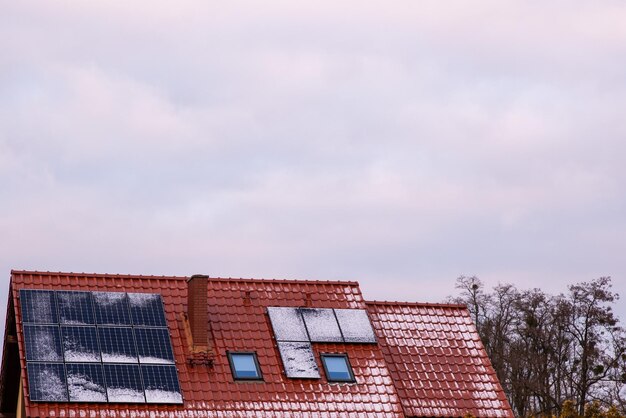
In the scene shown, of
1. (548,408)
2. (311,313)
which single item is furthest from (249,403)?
(548,408)

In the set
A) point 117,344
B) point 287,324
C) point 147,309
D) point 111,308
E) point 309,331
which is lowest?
point 309,331

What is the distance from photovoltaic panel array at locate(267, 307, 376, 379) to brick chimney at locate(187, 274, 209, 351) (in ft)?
6.61

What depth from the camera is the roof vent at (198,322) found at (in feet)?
114

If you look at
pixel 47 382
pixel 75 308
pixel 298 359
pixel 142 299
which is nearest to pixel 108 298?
pixel 142 299

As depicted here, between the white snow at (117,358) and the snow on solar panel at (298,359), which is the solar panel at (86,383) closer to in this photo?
the white snow at (117,358)

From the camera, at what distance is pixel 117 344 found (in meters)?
34.0

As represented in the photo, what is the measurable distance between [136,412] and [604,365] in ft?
125

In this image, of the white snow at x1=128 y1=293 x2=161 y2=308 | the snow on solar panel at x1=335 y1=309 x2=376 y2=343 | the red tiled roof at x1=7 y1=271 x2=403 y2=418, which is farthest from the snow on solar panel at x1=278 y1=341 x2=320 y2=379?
the white snow at x1=128 y1=293 x2=161 y2=308

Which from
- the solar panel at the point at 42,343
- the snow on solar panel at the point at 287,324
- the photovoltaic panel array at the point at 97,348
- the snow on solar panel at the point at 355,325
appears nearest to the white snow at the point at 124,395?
the photovoltaic panel array at the point at 97,348

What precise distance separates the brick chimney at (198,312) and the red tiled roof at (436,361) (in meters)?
5.60

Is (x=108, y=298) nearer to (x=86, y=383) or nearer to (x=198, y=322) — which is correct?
(x=198, y=322)

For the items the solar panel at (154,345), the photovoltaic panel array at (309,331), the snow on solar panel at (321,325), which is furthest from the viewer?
the snow on solar panel at (321,325)

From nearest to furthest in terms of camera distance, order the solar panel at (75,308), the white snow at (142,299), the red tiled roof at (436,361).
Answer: the solar panel at (75,308)
the white snow at (142,299)
the red tiled roof at (436,361)

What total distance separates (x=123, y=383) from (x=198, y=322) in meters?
2.88
